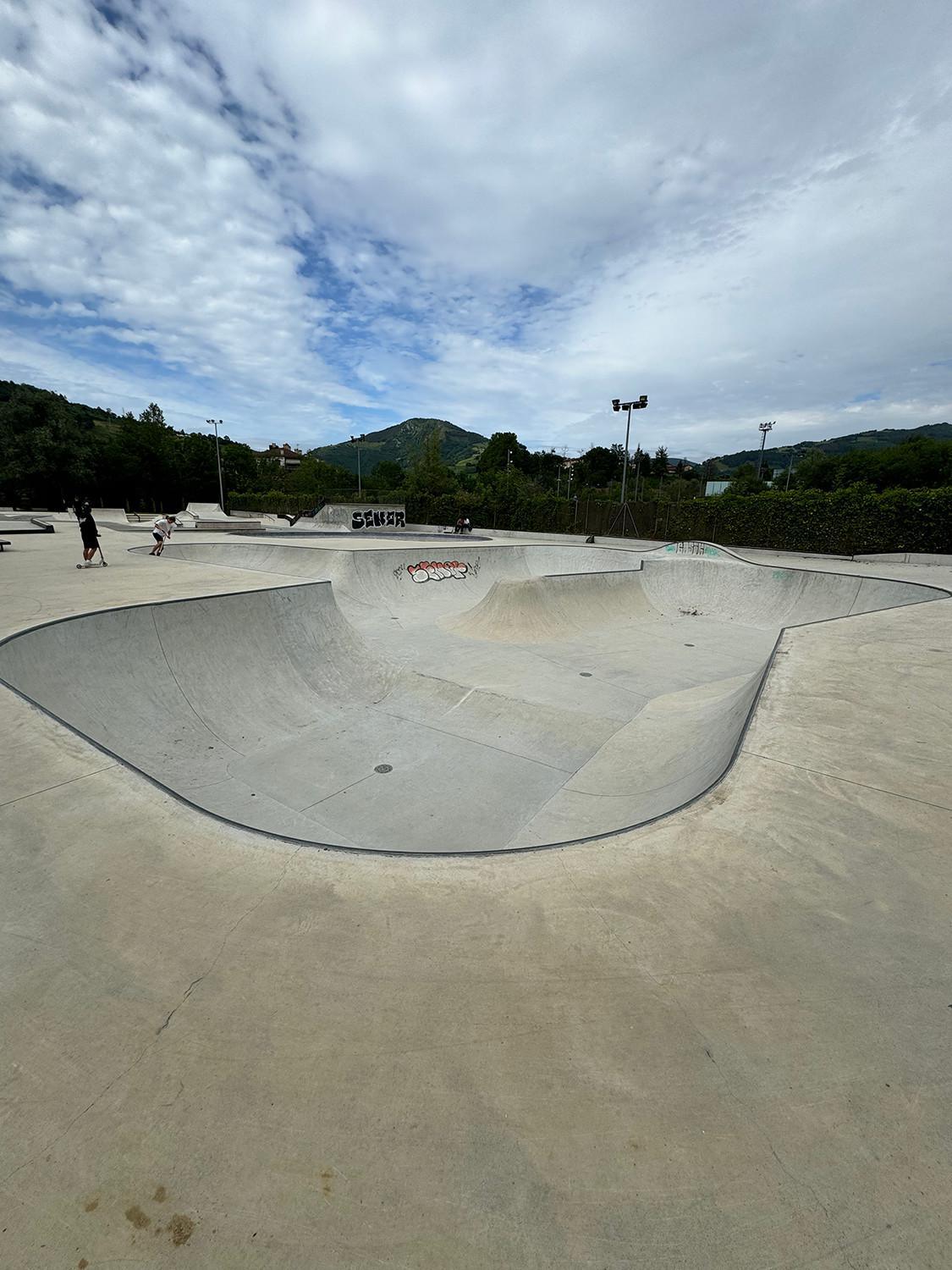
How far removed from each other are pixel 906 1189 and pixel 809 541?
88.7 ft

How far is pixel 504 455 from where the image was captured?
97.6m

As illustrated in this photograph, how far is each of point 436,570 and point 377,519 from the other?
62.2 feet

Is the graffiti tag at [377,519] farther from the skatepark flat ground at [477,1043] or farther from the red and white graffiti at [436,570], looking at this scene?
the skatepark flat ground at [477,1043]

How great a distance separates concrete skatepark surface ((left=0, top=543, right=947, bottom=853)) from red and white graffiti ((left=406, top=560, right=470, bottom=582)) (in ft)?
14.1

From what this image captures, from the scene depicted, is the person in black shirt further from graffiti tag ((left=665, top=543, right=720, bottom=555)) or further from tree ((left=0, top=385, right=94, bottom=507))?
tree ((left=0, top=385, right=94, bottom=507))

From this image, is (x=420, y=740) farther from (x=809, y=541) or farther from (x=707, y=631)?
(x=809, y=541)

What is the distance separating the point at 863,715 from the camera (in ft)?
15.8

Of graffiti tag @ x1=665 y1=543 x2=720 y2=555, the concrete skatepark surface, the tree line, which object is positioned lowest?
the concrete skatepark surface

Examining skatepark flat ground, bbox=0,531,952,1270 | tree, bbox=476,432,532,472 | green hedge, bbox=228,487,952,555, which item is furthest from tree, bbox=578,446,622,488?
skatepark flat ground, bbox=0,531,952,1270

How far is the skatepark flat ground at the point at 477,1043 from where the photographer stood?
1.42 m

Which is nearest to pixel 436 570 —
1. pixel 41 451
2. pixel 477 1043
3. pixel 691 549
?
pixel 691 549

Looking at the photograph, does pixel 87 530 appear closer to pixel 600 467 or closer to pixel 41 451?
pixel 41 451

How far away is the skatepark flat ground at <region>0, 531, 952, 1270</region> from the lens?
142 centimetres

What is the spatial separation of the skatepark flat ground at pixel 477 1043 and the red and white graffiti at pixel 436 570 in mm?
15309
